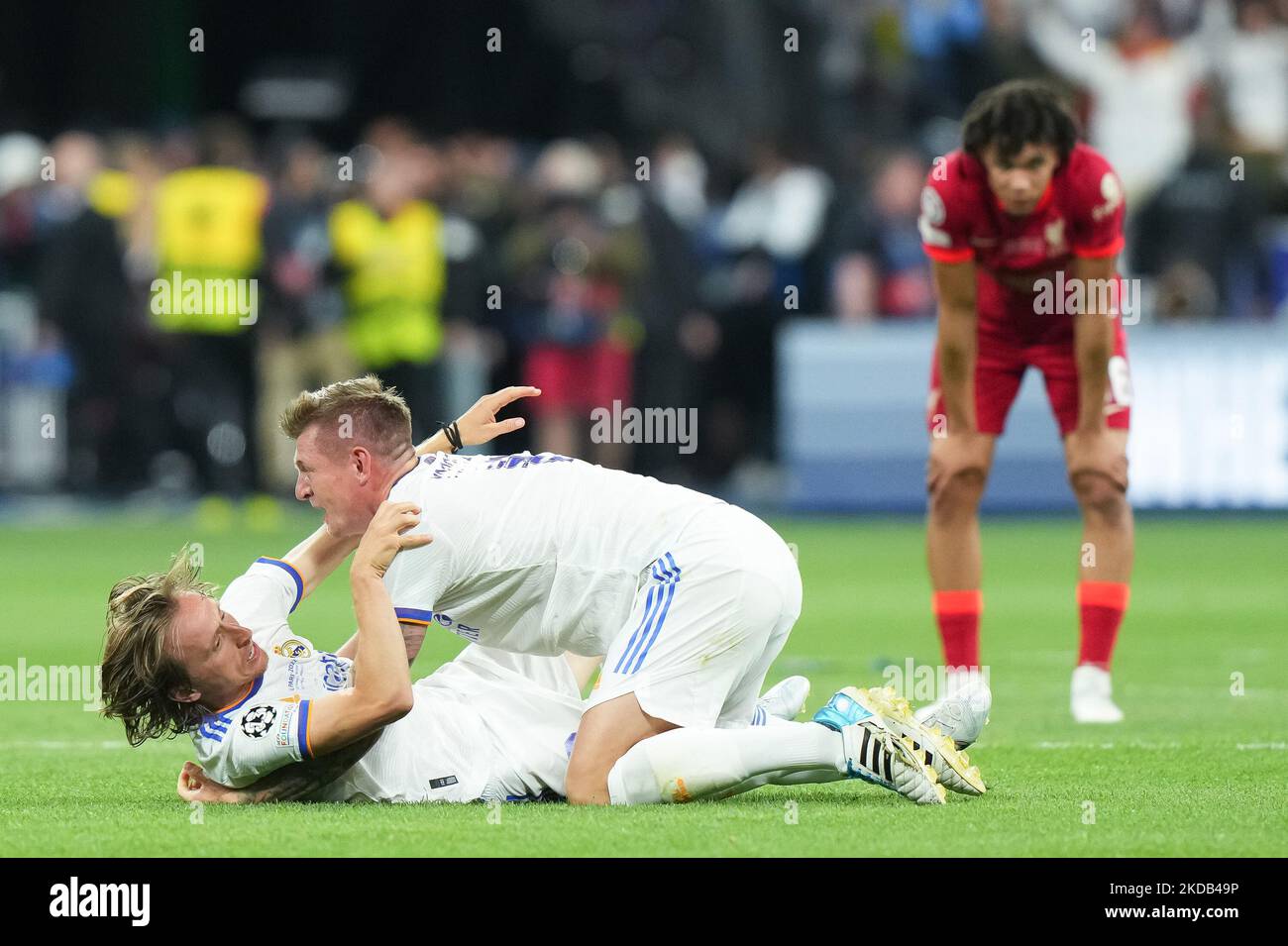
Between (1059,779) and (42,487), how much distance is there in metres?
15.7

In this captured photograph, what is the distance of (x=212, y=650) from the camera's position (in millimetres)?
6258

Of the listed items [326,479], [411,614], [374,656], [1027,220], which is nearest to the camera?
[374,656]

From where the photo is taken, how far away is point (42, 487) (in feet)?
69.8

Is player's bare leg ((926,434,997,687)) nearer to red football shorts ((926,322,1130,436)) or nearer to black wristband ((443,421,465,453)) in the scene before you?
red football shorts ((926,322,1130,436))

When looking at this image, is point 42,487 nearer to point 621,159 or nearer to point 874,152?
point 621,159

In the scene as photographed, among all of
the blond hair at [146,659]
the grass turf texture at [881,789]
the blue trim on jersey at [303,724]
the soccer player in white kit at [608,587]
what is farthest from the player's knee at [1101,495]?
the blond hair at [146,659]

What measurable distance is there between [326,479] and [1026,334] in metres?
3.51

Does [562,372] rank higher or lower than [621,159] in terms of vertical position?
lower

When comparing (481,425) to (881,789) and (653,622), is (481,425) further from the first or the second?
(881,789)

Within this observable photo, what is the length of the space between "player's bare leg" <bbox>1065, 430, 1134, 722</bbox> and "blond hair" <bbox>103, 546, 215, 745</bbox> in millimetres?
3742

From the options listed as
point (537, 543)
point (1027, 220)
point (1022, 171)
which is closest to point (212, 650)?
point (537, 543)

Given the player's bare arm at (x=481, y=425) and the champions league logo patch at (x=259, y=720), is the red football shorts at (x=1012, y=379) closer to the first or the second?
the player's bare arm at (x=481, y=425)

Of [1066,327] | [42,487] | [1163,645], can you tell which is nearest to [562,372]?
[42,487]

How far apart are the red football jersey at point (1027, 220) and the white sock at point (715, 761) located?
2.84m
